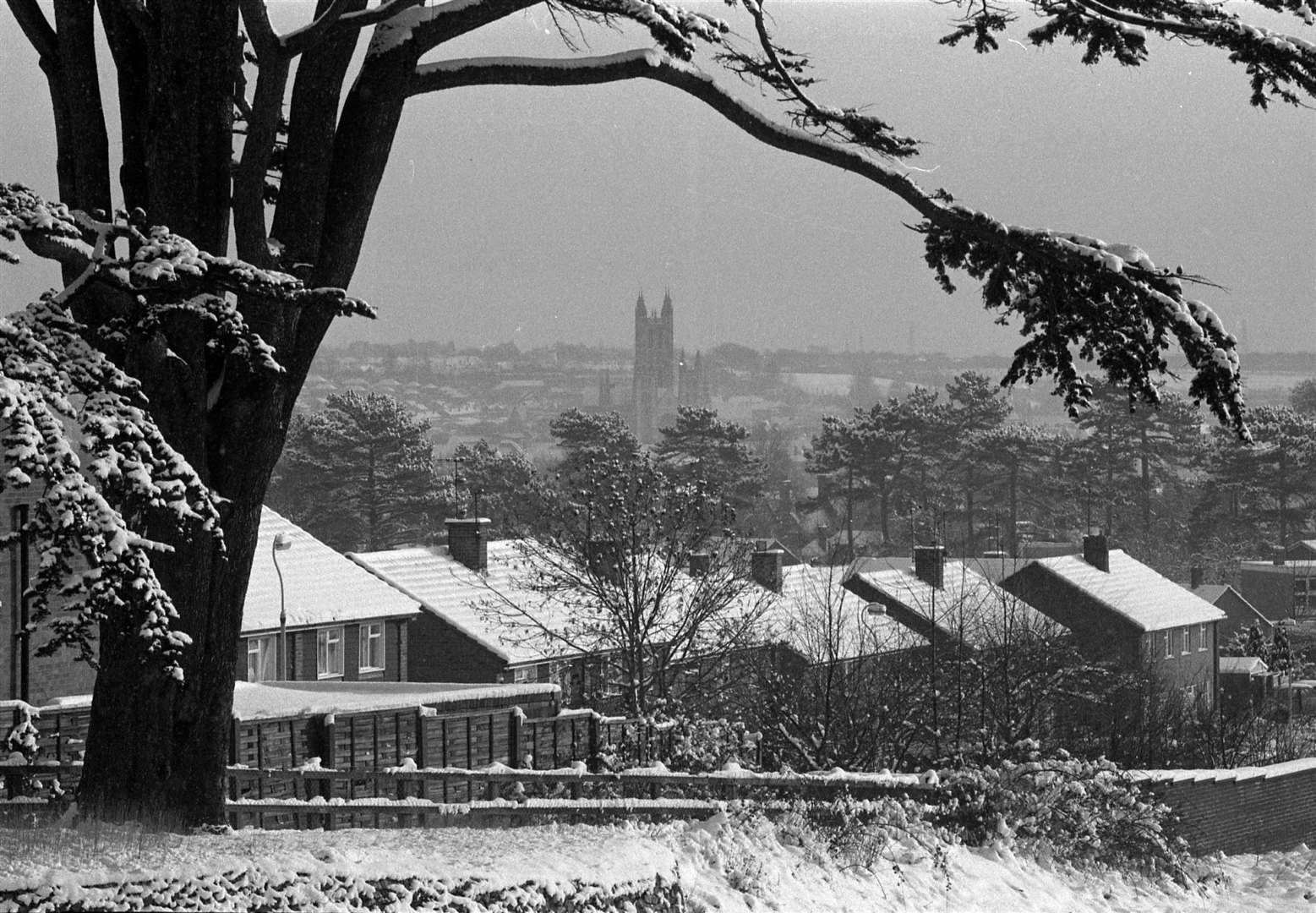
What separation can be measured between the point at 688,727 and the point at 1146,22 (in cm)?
1259

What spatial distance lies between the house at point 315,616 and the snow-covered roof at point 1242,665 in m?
37.8

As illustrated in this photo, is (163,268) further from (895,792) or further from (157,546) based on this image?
(895,792)

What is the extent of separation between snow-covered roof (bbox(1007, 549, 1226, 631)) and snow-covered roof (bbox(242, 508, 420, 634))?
1065 inches

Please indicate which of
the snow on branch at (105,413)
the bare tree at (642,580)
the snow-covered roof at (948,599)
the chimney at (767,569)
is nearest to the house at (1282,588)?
the snow-covered roof at (948,599)

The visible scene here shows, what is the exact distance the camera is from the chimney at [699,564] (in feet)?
124

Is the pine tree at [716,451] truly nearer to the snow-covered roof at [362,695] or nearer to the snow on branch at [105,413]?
the snow-covered roof at [362,695]

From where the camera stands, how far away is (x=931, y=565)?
2313 inches

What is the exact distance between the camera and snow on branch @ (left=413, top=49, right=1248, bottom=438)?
1105 centimetres

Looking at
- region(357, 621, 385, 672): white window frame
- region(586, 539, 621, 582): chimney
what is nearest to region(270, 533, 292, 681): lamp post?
region(357, 621, 385, 672): white window frame

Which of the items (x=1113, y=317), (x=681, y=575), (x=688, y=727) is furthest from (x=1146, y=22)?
(x=681, y=575)

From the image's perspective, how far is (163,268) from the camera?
8.02 metres

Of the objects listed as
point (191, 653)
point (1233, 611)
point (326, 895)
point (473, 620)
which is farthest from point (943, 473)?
point (326, 895)

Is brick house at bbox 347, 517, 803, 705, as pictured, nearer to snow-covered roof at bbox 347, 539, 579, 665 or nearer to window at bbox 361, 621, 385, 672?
snow-covered roof at bbox 347, 539, 579, 665

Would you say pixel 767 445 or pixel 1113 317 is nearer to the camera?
pixel 1113 317
